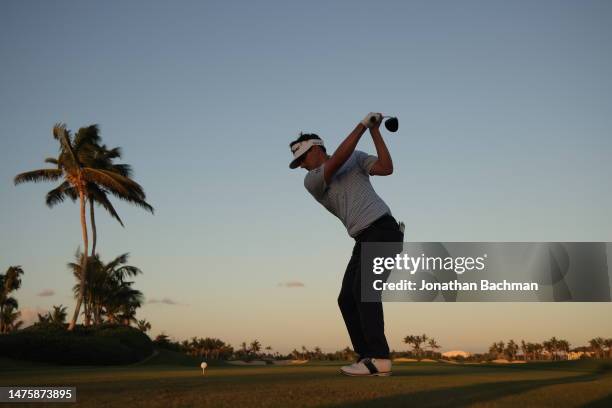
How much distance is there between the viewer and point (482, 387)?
173 inches

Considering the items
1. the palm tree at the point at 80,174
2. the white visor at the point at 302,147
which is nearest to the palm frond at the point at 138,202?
the palm tree at the point at 80,174

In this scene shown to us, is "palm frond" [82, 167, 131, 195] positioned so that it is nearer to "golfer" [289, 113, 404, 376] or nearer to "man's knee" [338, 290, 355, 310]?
"golfer" [289, 113, 404, 376]

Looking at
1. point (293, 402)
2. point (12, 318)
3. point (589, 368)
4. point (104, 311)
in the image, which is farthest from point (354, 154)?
point (12, 318)

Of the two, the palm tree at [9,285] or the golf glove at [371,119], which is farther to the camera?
the palm tree at [9,285]

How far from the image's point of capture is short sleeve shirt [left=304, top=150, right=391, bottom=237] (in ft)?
17.1

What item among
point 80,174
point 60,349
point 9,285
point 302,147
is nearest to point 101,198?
point 80,174

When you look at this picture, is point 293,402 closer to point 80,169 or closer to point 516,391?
point 516,391

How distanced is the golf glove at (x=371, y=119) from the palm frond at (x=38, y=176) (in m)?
35.3

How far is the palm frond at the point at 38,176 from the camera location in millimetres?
36438

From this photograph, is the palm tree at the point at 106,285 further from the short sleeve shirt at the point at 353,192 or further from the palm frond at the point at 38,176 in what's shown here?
the short sleeve shirt at the point at 353,192

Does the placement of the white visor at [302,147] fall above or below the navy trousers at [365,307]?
above

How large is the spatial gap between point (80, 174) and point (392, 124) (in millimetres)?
34189

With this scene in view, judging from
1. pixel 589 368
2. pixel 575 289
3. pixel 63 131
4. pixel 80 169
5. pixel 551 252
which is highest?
pixel 63 131

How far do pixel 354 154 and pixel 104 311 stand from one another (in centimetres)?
6496
